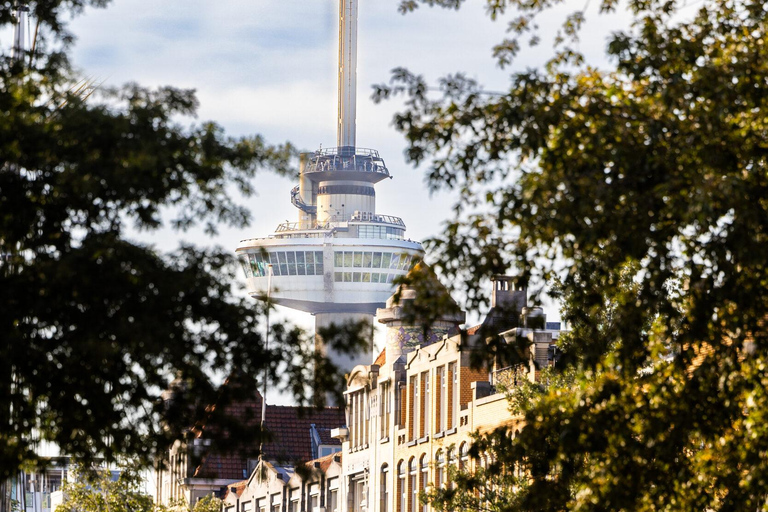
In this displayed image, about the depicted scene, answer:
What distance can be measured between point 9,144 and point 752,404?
995 centimetres

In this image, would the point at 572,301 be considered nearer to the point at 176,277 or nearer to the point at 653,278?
the point at 653,278

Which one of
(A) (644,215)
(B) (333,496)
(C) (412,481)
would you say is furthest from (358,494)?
(A) (644,215)

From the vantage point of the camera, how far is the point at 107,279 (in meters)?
18.3

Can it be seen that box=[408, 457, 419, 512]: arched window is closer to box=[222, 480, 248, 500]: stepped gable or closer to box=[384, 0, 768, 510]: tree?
box=[222, 480, 248, 500]: stepped gable

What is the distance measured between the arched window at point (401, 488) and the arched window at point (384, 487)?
1938 mm

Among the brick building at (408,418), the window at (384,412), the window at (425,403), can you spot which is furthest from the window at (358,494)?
the window at (425,403)

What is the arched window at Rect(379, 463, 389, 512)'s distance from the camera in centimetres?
7594

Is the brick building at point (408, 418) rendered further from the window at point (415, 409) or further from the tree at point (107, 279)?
the tree at point (107, 279)

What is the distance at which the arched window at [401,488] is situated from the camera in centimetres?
7306

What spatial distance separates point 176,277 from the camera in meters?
18.7

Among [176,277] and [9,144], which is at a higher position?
[9,144]

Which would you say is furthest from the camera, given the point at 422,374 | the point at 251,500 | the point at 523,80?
the point at 251,500

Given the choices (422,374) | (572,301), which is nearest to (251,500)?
(422,374)

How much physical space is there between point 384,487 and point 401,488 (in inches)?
110
